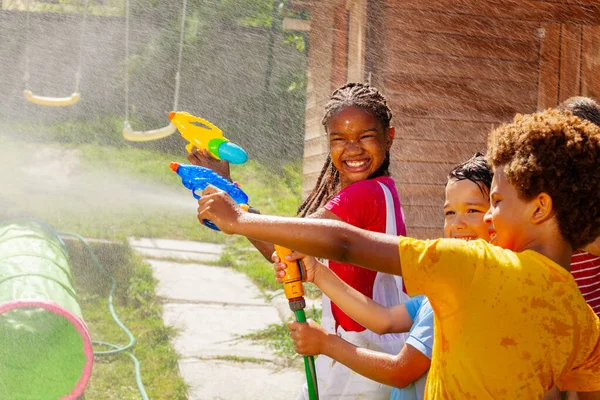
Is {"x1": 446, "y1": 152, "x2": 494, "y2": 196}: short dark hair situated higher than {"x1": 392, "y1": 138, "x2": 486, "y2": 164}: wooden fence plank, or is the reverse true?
{"x1": 446, "y1": 152, "x2": 494, "y2": 196}: short dark hair

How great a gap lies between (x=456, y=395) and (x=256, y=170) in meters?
10.1

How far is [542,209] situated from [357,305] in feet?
2.22

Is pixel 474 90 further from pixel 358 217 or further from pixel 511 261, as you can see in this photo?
pixel 511 261

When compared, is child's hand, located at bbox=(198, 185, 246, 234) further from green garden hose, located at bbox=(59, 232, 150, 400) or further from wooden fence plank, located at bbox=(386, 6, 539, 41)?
wooden fence plank, located at bbox=(386, 6, 539, 41)

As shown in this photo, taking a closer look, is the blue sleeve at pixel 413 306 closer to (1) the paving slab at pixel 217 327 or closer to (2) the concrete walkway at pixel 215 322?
(2) the concrete walkway at pixel 215 322

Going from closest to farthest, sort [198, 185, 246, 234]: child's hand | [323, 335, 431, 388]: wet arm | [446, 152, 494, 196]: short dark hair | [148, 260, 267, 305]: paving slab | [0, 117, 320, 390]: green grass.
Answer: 1. [198, 185, 246, 234]: child's hand
2. [323, 335, 431, 388]: wet arm
3. [446, 152, 494, 196]: short dark hair
4. [0, 117, 320, 390]: green grass
5. [148, 260, 267, 305]: paving slab

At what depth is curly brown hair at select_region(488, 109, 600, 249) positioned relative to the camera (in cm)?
153

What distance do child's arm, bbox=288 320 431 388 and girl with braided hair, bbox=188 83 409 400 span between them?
22 mm

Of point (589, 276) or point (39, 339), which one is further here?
point (39, 339)

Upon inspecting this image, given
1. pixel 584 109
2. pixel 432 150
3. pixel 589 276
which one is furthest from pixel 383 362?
pixel 432 150

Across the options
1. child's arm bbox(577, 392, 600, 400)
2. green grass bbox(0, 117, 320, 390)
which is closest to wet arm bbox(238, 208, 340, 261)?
child's arm bbox(577, 392, 600, 400)

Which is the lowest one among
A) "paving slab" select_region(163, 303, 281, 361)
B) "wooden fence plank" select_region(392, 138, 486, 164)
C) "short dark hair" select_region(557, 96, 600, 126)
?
"paving slab" select_region(163, 303, 281, 361)

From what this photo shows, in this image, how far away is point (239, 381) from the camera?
17.1 ft

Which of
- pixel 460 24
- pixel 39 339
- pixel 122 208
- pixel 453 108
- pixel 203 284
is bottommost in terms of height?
pixel 122 208
